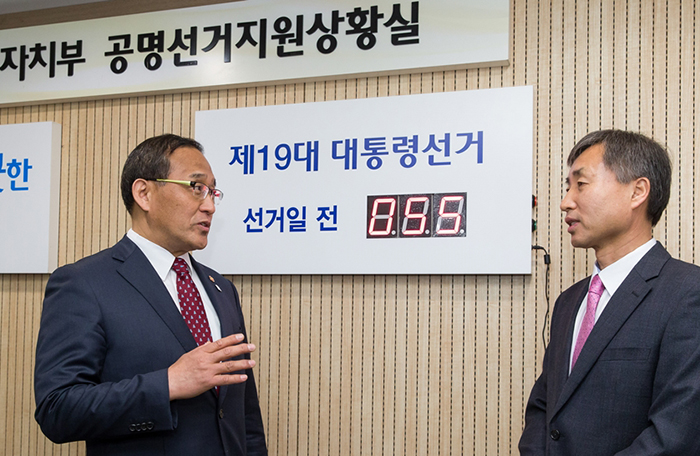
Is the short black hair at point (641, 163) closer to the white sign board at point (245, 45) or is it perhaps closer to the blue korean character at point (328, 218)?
the white sign board at point (245, 45)

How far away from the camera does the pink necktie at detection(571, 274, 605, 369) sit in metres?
2.12

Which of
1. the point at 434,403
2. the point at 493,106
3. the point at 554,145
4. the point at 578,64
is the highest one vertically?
the point at 578,64

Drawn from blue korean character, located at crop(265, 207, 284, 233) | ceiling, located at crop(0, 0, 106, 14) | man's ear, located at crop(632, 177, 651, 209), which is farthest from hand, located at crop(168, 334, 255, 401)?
ceiling, located at crop(0, 0, 106, 14)

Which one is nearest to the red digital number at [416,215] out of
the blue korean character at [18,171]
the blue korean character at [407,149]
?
the blue korean character at [407,149]

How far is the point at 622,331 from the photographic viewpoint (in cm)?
196

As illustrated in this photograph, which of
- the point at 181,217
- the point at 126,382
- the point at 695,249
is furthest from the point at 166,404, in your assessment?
the point at 695,249

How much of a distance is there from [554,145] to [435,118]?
61 cm

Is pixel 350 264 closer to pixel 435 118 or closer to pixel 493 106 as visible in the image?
pixel 435 118

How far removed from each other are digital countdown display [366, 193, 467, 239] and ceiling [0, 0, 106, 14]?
235 centimetres

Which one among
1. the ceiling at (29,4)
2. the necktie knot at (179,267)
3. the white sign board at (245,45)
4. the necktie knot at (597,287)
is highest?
the ceiling at (29,4)

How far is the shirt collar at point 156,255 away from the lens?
91.0 inches

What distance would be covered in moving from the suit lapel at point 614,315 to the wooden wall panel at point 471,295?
100 centimetres

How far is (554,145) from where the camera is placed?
10.2ft

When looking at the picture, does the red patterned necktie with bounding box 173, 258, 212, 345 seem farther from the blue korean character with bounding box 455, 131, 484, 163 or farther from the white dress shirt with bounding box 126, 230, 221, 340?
the blue korean character with bounding box 455, 131, 484, 163
